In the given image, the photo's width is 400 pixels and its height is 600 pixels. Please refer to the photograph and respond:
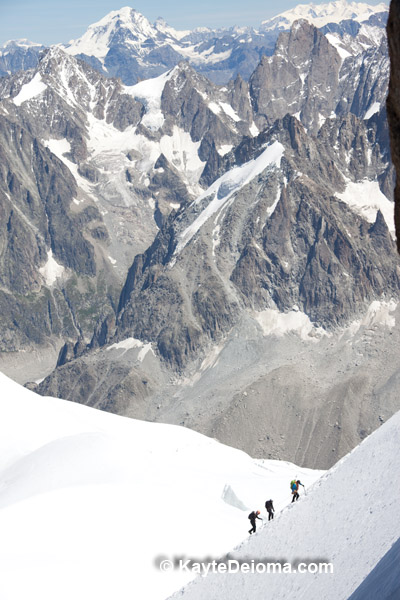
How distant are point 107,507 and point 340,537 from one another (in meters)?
25.6

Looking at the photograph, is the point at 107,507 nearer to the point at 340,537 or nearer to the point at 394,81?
the point at 340,537

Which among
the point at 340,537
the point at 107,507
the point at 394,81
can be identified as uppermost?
the point at 394,81

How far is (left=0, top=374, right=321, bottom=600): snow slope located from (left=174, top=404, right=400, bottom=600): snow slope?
923cm

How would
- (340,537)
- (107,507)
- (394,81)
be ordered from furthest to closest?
(107,507) < (340,537) < (394,81)

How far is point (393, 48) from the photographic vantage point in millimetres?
18984

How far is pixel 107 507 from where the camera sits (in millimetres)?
61062

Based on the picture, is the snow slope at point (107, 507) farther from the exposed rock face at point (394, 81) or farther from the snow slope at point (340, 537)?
the exposed rock face at point (394, 81)

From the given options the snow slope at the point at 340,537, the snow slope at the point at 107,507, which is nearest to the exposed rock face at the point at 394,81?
the snow slope at the point at 340,537

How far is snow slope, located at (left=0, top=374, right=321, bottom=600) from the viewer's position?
169 feet

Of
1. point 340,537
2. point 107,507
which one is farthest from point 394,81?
point 107,507

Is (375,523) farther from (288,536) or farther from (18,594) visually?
(18,594)

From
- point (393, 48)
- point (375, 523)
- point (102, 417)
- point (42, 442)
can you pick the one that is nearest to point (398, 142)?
point (393, 48)

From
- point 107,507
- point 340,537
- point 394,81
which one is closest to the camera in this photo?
point 394,81

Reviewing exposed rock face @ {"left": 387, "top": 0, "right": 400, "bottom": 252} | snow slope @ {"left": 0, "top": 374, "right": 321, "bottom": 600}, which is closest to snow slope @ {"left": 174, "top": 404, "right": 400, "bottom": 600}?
snow slope @ {"left": 0, "top": 374, "right": 321, "bottom": 600}
